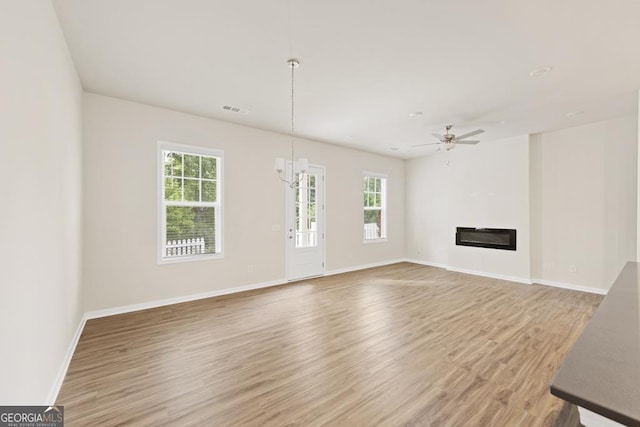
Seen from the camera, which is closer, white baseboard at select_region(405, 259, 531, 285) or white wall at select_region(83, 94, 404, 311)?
white wall at select_region(83, 94, 404, 311)

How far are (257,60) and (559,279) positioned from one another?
649 centimetres

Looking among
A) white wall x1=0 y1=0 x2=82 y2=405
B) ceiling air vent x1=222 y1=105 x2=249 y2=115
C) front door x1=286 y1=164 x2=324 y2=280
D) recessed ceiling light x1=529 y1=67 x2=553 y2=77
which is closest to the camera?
white wall x1=0 y1=0 x2=82 y2=405

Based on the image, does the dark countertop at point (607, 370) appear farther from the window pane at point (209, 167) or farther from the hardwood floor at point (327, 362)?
the window pane at point (209, 167)

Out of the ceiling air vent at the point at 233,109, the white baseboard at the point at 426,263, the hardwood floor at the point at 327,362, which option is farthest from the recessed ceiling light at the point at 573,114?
the ceiling air vent at the point at 233,109

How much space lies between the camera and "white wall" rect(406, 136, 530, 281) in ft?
19.0

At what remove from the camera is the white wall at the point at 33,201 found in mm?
1385

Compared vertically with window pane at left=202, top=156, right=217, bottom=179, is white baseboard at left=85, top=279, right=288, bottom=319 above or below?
below

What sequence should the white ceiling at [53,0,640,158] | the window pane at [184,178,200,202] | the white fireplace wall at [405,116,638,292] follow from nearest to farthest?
1. the white ceiling at [53,0,640,158]
2. the window pane at [184,178,200,202]
3. the white fireplace wall at [405,116,638,292]

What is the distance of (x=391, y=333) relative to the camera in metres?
3.33

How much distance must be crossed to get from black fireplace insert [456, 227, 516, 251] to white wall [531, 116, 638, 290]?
1.39 ft

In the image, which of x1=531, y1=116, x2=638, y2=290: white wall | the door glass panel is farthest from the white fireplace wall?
the door glass panel

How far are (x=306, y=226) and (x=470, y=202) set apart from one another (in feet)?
12.6

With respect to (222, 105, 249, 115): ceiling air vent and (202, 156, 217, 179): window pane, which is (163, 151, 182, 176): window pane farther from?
(222, 105, 249, 115): ceiling air vent

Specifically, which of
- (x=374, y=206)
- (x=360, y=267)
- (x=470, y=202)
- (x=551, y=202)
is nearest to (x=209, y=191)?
(x=360, y=267)
